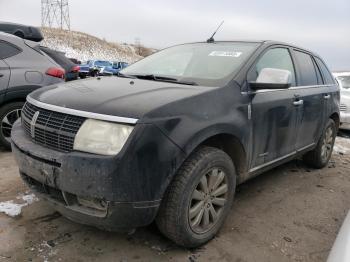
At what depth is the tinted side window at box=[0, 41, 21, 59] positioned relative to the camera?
17.2 feet

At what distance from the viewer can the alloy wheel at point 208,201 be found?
9.52 feet

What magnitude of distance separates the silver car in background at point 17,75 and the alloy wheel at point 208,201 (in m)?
3.24

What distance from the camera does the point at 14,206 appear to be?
11.6 feet

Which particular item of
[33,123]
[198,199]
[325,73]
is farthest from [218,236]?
[325,73]

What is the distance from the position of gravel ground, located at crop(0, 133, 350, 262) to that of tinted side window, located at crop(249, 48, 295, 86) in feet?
4.26

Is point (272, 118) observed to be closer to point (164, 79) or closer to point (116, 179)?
point (164, 79)

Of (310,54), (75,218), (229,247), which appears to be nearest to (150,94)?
(75,218)

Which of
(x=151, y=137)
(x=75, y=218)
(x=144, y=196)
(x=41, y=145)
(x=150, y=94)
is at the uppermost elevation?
(x=150, y=94)

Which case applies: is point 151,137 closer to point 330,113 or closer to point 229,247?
point 229,247

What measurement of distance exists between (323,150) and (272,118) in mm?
2127

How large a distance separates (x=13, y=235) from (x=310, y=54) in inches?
160

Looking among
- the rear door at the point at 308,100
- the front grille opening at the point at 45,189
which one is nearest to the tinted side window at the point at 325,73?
the rear door at the point at 308,100

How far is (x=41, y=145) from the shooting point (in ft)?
9.21

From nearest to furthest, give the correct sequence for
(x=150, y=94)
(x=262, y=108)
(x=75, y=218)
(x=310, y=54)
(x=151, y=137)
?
(x=151, y=137) → (x=75, y=218) → (x=150, y=94) → (x=262, y=108) → (x=310, y=54)
